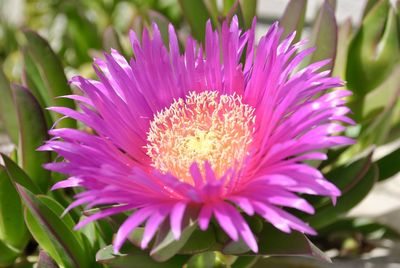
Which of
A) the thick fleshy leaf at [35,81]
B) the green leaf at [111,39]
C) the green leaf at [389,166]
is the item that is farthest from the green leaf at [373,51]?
the thick fleshy leaf at [35,81]

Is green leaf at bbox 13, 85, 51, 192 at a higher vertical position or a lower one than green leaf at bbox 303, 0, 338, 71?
lower

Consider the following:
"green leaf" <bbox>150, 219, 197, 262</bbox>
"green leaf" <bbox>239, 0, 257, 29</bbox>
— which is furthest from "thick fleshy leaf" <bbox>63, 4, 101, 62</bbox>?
"green leaf" <bbox>150, 219, 197, 262</bbox>

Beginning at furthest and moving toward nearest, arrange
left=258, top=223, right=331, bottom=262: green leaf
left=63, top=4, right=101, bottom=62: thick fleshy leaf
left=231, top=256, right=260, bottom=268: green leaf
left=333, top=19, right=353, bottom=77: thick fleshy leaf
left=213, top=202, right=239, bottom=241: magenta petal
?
left=63, top=4, right=101, bottom=62: thick fleshy leaf < left=333, top=19, right=353, bottom=77: thick fleshy leaf < left=231, top=256, right=260, bottom=268: green leaf < left=258, top=223, right=331, bottom=262: green leaf < left=213, top=202, right=239, bottom=241: magenta petal

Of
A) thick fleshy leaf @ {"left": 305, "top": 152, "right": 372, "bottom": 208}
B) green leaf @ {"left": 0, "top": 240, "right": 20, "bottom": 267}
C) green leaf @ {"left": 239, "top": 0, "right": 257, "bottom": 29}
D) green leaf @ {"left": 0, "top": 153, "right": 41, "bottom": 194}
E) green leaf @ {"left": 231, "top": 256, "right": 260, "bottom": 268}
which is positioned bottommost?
green leaf @ {"left": 0, "top": 240, "right": 20, "bottom": 267}

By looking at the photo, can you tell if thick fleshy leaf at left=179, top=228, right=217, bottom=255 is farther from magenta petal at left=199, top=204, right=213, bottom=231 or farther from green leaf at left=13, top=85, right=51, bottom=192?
green leaf at left=13, top=85, right=51, bottom=192

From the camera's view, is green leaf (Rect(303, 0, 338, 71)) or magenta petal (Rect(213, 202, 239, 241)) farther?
green leaf (Rect(303, 0, 338, 71))

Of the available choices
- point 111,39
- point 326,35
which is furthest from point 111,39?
point 326,35

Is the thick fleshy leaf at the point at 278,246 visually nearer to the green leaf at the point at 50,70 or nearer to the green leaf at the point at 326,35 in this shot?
the green leaf at the point at 326,35
